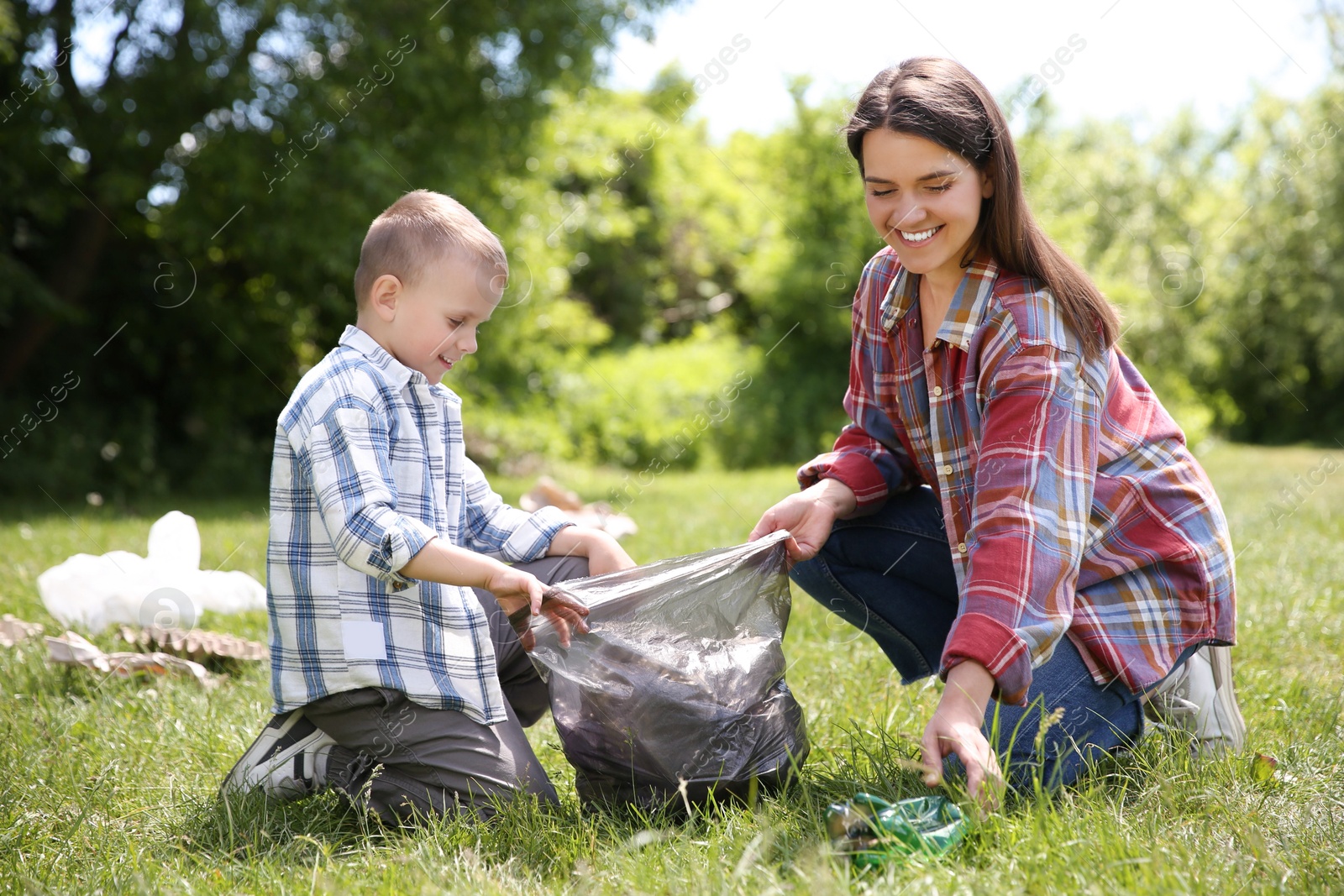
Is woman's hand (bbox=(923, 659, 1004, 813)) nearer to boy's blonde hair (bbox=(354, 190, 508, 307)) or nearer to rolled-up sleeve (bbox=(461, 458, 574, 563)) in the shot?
rolled-up sleeve (bbox=(461, 458, 574, 563))

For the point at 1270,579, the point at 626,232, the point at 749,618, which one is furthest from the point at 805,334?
the point at 749,618

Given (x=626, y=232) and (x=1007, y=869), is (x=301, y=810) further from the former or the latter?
(x=626, y=232)

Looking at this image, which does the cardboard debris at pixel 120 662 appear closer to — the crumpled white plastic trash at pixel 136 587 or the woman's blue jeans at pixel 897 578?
the crumpled white plastic trash at pixel 136 587

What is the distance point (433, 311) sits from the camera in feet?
7.17

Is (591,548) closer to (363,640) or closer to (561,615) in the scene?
(561,615)


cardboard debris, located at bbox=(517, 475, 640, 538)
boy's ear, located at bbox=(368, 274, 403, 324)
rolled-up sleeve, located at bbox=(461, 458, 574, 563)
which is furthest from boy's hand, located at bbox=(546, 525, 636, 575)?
cardboard debris, located at bbox=(517, 475, 640, 538)

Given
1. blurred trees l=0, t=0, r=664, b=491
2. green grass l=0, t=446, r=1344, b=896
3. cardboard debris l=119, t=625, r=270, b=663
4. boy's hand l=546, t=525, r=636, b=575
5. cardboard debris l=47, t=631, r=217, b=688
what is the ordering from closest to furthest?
green grass l=0, t=446, r=1344, b=896 < boy's hand l=546, t=525, r=636, b=575 < cardboard debris l=47, t=631, r=217, b=688 < cardboard debris l=119, t=625, r=270, b=663 < blurred trees l=0, t=0, r=664, b=491

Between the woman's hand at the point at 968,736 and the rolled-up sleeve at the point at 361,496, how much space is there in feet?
3.17

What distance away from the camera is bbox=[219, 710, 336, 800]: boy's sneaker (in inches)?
85.0

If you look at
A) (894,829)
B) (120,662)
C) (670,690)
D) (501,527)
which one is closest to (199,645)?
(120,662)

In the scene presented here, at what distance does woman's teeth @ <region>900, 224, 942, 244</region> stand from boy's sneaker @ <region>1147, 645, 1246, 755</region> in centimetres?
103

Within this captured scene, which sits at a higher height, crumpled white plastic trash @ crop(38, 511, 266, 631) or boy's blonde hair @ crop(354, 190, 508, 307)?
boy's blonde hair @ crop(354, 190, 508, 307)

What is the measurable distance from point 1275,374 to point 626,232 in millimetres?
14458

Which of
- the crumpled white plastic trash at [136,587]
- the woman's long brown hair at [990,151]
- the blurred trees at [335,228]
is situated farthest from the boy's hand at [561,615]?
the blurred trees at [335,228]
